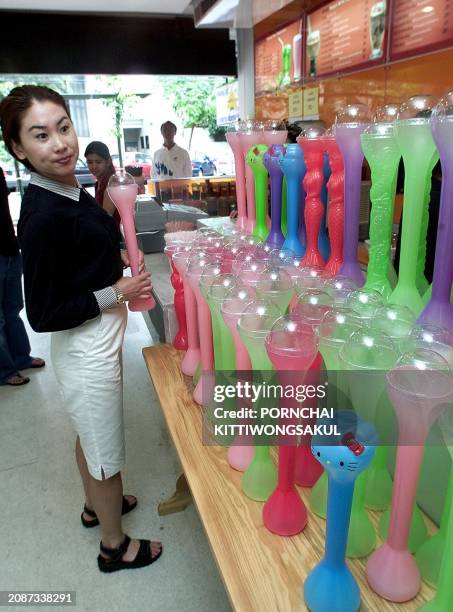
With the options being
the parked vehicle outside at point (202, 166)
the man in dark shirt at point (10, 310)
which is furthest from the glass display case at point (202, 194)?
the parked vehicle outside at point (202, 166)

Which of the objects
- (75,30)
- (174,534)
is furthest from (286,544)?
(75,30)

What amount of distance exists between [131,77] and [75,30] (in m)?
0.74

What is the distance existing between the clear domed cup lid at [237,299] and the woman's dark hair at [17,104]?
0.69 meters

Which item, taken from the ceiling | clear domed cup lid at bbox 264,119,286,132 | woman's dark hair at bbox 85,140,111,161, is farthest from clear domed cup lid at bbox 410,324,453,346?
the ceiling

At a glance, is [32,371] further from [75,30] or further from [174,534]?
[75,30]

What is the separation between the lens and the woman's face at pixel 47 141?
3.69ft

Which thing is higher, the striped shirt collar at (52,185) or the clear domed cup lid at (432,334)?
the striped shirt collar at (52,185)

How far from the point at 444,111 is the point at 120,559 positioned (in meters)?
1.62

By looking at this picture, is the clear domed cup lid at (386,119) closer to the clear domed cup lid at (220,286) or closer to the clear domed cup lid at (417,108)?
the clear domed cup lid at (417,108)

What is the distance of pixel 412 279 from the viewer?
2.82 ft

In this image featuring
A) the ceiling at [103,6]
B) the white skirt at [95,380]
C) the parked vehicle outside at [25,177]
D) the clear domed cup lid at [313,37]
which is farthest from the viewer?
the parked vehicle outside at [25,177]

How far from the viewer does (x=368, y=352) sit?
662 millimetres

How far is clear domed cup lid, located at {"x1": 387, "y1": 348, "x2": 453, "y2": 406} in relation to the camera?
0.54m

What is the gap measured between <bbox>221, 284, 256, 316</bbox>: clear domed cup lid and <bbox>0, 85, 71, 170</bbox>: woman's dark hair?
27.2 inches
